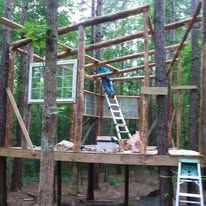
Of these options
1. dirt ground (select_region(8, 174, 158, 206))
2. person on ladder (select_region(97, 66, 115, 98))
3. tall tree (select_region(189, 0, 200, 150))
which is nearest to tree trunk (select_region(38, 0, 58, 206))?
tall tree (select_region(189, 0, 200, 150))

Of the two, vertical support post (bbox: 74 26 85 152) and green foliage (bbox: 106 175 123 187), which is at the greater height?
vertical support post (bbox: 74 26 85 152)

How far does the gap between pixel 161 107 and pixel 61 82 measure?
9.17ft

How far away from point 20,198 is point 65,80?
19.2 ft

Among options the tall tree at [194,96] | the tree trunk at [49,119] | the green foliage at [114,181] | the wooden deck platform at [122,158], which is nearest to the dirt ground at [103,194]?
the green foliage at [114,181]

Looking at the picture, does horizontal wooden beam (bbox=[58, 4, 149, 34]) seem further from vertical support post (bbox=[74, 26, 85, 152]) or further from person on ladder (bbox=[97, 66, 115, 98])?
person on ladder (bbox=[97, 66, 115, 98])

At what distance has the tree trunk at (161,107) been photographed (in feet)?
23.5

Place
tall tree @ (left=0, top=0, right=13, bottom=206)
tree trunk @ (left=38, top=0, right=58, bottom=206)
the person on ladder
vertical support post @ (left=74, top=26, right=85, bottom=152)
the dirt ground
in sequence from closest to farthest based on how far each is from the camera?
tree trunk @ (left=38, top=0, right=58, bottom=206), vertical support post @ (left=74, top=26, right=85, bottom=152), tall tree @ (left=0, top=0, right=13, bottom=206), the dirt ground, the person on ladder

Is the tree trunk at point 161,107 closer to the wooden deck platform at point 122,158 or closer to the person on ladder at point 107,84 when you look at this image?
the wooden deck platform at point 122,158

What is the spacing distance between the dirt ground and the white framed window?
4053mm

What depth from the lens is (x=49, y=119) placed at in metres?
5.98

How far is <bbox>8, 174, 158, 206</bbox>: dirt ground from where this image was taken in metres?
12.3

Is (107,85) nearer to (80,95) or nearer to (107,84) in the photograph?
(107,84)

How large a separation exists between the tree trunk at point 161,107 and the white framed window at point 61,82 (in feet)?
6.91

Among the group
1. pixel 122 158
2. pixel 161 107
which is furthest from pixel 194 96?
pixel 122 158
